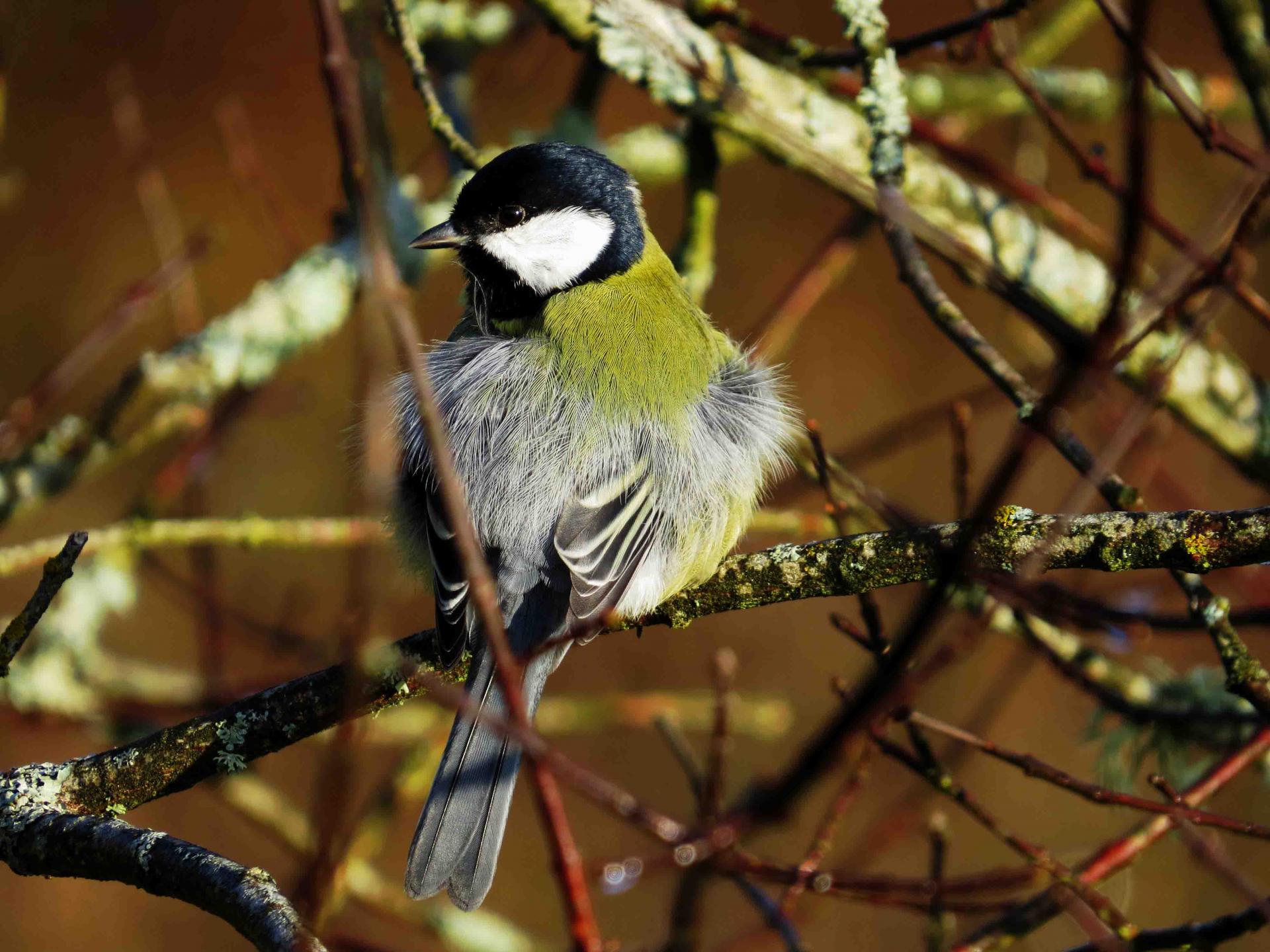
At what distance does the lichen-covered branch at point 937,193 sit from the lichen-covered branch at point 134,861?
6.09ft

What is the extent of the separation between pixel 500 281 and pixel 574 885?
2.02m

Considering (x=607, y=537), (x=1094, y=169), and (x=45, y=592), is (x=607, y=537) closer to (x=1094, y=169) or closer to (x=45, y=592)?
(x=45, y=592)

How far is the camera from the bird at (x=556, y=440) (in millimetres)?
2066

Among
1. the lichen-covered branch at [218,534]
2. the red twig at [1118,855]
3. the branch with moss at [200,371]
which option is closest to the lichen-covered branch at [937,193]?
the branch with moss at [200,371]

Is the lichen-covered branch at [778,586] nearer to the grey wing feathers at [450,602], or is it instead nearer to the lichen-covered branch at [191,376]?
the grey wing feathers at [450,602]

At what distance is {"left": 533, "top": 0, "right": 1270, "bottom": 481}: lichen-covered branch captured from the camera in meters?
2.72

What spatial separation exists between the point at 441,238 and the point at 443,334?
86.9 inches

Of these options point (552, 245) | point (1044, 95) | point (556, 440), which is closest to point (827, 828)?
point (556, 440)

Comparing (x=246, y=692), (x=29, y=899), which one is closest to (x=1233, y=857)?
(x=246, y=692)

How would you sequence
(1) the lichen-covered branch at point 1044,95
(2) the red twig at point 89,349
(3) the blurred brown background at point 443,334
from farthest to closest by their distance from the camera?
(3) the blurred brown background at point 443,334
(1) the lichen-covered branch at point 1044,95
(2) the red twig at point 89,349

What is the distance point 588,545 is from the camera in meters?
2.21

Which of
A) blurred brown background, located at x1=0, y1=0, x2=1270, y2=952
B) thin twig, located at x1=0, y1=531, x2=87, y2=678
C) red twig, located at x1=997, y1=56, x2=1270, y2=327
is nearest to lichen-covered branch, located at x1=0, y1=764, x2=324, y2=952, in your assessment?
thin twig, located at x1=0, y1=531, x2=87, y2=678

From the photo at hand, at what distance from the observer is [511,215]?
2.73 metres

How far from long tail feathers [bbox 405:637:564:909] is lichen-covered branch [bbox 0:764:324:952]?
1.65ft
